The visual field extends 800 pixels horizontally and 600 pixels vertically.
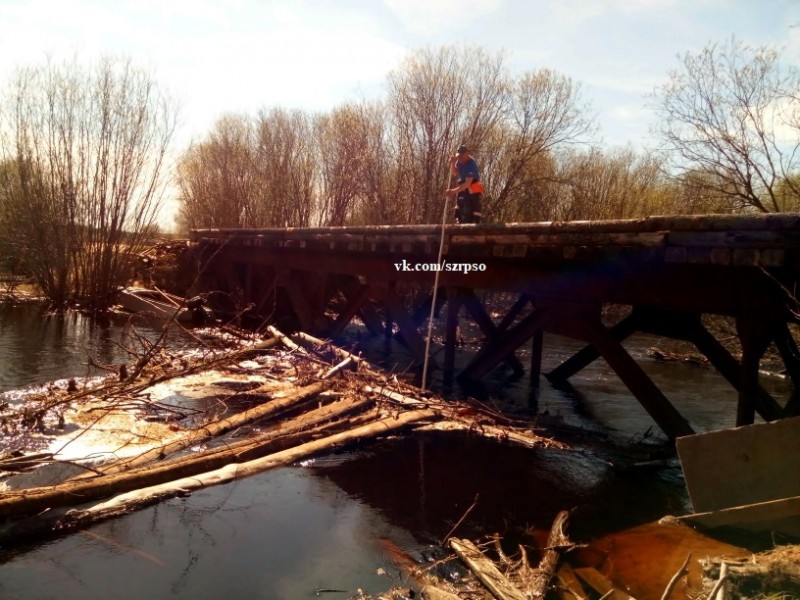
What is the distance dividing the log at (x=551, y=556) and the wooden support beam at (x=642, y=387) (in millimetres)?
2160

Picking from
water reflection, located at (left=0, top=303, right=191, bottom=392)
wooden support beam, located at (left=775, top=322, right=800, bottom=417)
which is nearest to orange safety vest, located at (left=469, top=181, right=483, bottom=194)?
wooden support beam, located at (left=775, top=322, right=800, bottom=417)

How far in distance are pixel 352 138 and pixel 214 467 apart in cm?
2137

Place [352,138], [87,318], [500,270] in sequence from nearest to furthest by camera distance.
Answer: [500,270] < [87,318] < [352,138]

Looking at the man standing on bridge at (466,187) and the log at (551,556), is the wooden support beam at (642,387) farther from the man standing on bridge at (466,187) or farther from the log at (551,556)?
the man standing on bridge at (466,187)

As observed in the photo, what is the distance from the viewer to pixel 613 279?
6.63m

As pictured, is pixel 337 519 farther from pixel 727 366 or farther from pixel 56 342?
pixel 56 342

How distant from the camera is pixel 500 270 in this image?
8.30 meters

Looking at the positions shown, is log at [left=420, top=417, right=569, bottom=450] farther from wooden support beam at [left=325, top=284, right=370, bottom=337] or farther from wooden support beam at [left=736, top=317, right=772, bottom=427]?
wooden support beam at [left=325, top=284, right=370, bottom=337]

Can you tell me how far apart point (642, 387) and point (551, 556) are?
3.12 metres

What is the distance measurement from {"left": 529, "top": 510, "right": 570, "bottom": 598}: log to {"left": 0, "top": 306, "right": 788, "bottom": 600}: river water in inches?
5.9

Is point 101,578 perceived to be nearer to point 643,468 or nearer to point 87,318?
point 643,468

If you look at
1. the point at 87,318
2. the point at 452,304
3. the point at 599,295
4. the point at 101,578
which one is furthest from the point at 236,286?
the point at 101,578

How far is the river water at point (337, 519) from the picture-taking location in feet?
11.7

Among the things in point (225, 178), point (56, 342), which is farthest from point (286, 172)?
point (56, 342)
